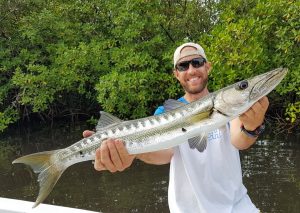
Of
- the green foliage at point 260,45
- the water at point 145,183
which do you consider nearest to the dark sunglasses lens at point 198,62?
the water at point 145,183

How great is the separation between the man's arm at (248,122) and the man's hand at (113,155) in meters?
0.79

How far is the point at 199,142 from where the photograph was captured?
306 centimetres

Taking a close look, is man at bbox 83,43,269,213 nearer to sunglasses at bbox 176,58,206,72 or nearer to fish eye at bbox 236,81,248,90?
fish eye at bbox 236,81,248,90

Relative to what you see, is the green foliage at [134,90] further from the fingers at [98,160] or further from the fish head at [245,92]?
the fish head at [245,92]

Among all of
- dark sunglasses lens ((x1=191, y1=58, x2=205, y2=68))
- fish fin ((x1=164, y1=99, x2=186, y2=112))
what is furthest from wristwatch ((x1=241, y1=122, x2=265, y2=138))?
dark sunglasses lens ((x1=191, y1=58, x2=205, y2=68))

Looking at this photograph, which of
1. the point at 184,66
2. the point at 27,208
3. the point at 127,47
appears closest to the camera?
the point at 184,66

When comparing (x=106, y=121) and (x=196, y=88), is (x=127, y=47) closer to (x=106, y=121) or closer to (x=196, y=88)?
(x=196, y=88)

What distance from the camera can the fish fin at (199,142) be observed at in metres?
3.05

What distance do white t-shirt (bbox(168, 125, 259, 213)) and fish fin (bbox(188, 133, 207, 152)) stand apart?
140mm

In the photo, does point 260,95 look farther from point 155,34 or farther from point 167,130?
point 155,34

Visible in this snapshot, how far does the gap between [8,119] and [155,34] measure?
20.0 ft

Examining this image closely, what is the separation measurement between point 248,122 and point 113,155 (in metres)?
1.00

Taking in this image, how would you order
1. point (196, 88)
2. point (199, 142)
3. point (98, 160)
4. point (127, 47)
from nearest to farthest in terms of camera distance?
point (199, 142), point (98, 160), point (196, 88), point (127, 47)

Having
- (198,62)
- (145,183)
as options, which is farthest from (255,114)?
(145,183)
